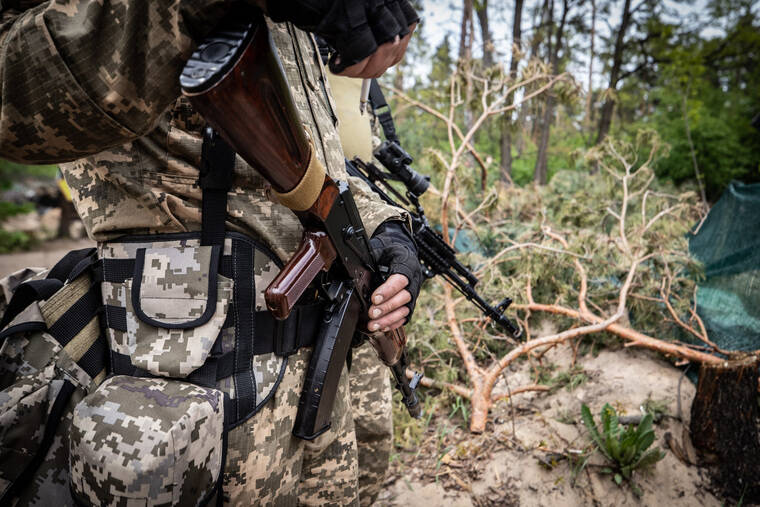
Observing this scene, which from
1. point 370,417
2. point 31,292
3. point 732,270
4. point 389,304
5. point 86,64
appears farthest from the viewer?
point 732,270

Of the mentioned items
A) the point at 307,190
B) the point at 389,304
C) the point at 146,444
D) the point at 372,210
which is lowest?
the point at 146,444

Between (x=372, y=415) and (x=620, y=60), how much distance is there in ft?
42.8

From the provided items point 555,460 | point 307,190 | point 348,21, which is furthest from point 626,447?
point 348,21

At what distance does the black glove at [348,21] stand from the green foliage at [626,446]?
2.61 m

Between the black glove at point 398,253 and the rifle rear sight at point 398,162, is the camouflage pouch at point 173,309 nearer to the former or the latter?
the black glove at point 398,253

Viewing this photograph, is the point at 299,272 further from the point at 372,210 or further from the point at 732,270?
the point at 732,270

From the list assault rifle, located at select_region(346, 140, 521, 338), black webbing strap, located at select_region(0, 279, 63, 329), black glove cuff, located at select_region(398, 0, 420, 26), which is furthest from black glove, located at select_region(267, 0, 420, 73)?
assault rifle, located at select_region(346, 140, 521, 338)

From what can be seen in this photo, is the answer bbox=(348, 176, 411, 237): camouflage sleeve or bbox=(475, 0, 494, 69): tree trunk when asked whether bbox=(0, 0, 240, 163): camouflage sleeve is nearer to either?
bbox=(348, 176, 411, 237): camouflage sleeve

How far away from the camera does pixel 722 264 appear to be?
3.53 metres

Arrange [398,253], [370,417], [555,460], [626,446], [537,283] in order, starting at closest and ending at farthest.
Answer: [398,253], [370,417], [626,446], [555,460], [537,283]

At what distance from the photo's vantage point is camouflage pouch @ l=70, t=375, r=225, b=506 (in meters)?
0.78

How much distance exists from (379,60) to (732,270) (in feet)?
12.9

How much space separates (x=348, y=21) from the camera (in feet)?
2.33

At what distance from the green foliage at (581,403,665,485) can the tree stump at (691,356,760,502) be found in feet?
1.15
